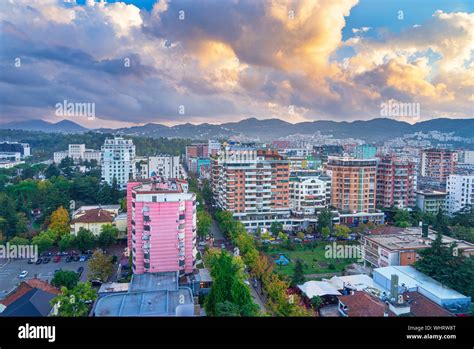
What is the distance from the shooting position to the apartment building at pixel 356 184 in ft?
32.1

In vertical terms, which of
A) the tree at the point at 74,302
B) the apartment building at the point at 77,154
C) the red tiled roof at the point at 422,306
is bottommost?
the red tiled roof at the point at 422,306

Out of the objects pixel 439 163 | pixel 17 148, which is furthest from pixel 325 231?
pixel 17 148

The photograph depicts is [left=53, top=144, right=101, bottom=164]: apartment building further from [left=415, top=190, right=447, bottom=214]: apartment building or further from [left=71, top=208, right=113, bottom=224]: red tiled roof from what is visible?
[left=415, top=190, right=447, bottom=214]: apartment building

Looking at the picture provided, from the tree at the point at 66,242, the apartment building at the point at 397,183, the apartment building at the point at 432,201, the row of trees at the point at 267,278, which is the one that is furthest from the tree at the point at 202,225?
the apartment building at the point at 432,201

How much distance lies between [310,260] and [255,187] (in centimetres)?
287

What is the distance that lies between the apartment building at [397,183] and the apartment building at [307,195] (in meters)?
1.98

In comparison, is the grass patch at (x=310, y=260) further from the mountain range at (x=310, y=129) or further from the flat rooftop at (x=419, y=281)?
the mountain range at (x=310, y=129)

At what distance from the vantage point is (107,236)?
6984mm

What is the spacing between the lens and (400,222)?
28.3ft

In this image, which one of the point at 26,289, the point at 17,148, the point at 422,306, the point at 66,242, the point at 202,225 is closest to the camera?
the point at 422,306

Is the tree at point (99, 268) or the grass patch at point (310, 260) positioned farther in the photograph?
the grass patch at point (310, 260)

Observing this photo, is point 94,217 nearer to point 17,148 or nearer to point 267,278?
point 267,278

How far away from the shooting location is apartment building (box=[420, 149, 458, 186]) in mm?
14000
